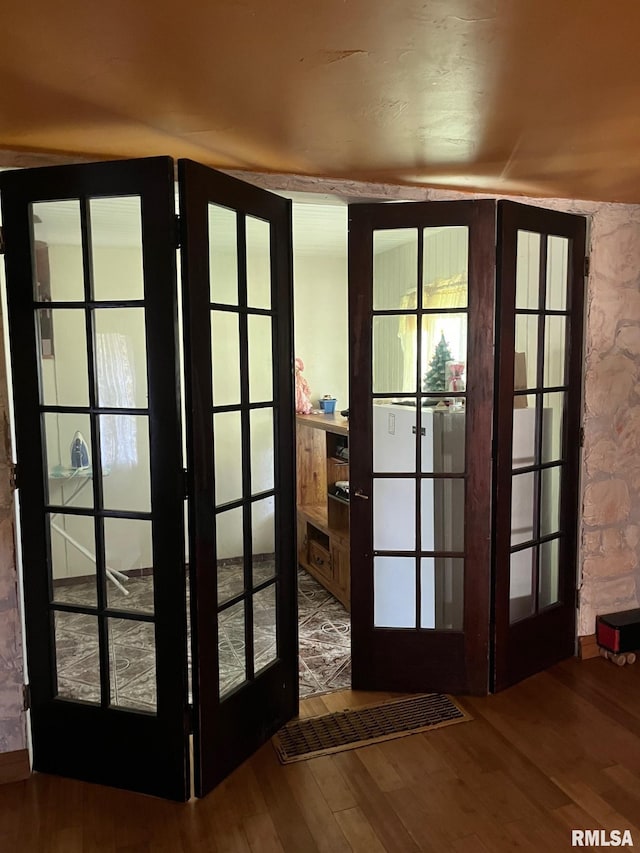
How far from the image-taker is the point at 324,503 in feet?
16.0

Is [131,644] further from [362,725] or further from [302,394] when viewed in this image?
[302,394]

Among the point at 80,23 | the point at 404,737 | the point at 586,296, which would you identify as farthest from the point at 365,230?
the point at 404,737

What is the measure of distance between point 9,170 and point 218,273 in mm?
827

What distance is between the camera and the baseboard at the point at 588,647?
10.6ft

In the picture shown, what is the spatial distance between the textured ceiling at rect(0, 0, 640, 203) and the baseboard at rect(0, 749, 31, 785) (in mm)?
2147

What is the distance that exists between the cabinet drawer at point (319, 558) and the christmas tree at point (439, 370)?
6.19 feet

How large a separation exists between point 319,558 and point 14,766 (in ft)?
8.02

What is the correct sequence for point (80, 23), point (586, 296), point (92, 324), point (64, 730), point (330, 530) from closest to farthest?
point (80, 23), point (92, 324), point (64, 730), point (586, 296), point (330, 530)

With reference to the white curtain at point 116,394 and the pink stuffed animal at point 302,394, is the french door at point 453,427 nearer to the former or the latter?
the white curtain at point 116,394

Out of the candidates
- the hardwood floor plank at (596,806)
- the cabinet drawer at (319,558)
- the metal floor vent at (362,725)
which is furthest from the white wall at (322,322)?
the hardwood floor plank at (596,806)

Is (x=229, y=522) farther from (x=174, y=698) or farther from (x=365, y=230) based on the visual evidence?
(x=365, y=230)

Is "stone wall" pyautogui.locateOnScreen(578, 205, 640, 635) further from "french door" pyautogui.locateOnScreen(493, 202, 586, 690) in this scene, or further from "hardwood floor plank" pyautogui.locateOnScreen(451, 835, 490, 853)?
"hardwood floor plank" pyautogui.locateOnScreen(451, 835, 490, 853)

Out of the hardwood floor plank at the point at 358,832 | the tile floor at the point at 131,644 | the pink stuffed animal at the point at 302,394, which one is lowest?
the hardwood floor plank at the point at 358,832

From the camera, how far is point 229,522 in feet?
7.59
